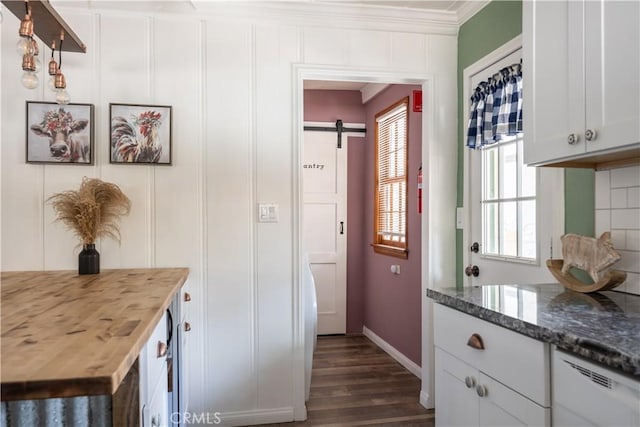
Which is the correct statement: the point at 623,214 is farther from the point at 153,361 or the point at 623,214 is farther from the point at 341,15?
the point at 341,15

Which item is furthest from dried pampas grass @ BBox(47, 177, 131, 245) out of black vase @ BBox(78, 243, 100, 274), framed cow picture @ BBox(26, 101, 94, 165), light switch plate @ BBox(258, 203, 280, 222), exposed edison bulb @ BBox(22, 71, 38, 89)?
exposed edison bulb @ BBox(22, 71, 38, 89)

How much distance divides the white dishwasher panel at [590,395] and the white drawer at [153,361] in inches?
41.7

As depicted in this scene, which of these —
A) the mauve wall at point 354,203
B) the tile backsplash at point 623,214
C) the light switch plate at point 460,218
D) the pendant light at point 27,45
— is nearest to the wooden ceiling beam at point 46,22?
the pendant light at point 27,45

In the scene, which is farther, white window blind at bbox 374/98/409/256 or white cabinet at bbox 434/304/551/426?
white window blind at bbox 374/98/409/256

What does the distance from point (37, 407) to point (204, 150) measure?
1.73 meters

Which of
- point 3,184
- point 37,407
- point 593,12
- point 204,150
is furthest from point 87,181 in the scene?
point 593,12

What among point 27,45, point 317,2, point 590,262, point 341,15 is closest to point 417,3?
point 341,15

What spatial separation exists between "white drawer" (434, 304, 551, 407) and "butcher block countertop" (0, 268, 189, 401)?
996 mm

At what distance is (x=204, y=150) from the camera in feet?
8.25

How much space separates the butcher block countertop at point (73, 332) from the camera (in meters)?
0.78

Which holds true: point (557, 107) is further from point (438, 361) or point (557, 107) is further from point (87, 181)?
point (87, 181)

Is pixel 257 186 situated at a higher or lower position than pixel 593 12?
lower

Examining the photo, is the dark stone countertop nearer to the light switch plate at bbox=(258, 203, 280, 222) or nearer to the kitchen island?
the kitchen island

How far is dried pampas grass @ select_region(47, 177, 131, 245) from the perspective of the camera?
2.24 m
